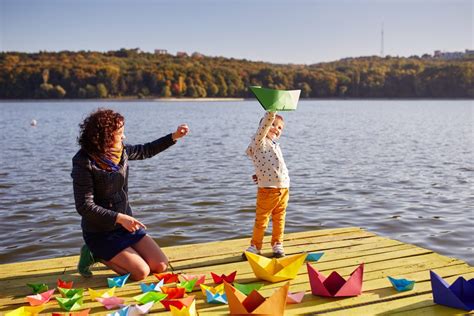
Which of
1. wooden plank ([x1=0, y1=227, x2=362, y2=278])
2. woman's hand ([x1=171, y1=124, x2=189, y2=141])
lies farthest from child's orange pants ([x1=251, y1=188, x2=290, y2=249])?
woman's hand ([x1=171, y1=124, x2=189, y2=141])

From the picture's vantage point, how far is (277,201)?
510 centimetres

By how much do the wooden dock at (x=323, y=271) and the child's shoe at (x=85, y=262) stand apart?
3.8 inches

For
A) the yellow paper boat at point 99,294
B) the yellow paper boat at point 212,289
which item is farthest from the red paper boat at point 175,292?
the yellow paper boat at point 99,294

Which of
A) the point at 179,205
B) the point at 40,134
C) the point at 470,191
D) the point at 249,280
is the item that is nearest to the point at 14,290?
the point at 249,280

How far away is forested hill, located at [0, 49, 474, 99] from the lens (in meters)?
92.1

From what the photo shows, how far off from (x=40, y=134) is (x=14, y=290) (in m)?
23.2

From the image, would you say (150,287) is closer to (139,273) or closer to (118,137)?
(139,273)

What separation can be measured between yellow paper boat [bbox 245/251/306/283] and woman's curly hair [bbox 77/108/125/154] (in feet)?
5.22

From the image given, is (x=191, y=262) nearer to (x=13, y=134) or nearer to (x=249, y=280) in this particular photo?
(x=249, y=280)

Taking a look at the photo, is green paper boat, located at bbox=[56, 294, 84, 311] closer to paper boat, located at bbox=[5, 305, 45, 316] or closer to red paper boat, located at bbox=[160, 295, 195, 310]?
paper boat, located at bbox=[5, 305, 45, 316]

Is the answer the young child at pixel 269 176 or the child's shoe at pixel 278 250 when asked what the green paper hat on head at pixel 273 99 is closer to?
the young child at pixel 269 176

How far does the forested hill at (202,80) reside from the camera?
3625 inches

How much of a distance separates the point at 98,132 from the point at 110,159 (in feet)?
0.90

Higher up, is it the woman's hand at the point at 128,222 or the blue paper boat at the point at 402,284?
the woman's hand at the point at 128,222
